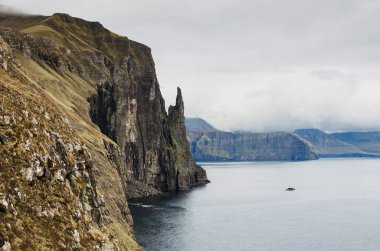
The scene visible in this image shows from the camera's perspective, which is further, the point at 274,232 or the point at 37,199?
the point at 274,232

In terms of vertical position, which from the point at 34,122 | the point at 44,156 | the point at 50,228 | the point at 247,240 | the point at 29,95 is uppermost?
the point at 29,95

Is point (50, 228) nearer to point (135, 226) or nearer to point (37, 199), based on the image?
point (37, 199)

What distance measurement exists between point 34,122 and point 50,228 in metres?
16.3

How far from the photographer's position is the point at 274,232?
15925 centimetres

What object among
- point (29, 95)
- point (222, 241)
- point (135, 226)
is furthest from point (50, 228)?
point (135, 226)

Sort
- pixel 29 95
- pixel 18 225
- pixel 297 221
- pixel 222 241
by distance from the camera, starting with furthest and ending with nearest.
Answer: pixel 297 221, pixel 222 241, pixel 29 95, pixel 18 225

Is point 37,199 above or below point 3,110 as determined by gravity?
below

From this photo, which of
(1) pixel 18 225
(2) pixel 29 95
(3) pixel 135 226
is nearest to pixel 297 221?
(3) pixel 135 226

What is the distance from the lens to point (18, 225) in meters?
52.1

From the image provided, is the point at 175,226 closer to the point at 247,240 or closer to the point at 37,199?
the point at 247,240

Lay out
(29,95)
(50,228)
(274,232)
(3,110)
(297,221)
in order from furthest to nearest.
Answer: (297,221), (274,232), (29,95), (3,110), (50,228)

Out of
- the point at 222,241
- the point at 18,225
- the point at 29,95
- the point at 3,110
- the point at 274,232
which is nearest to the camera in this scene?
the point at 18,225

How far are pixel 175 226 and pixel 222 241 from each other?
24942 mm

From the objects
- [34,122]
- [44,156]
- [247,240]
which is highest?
[34,122]
